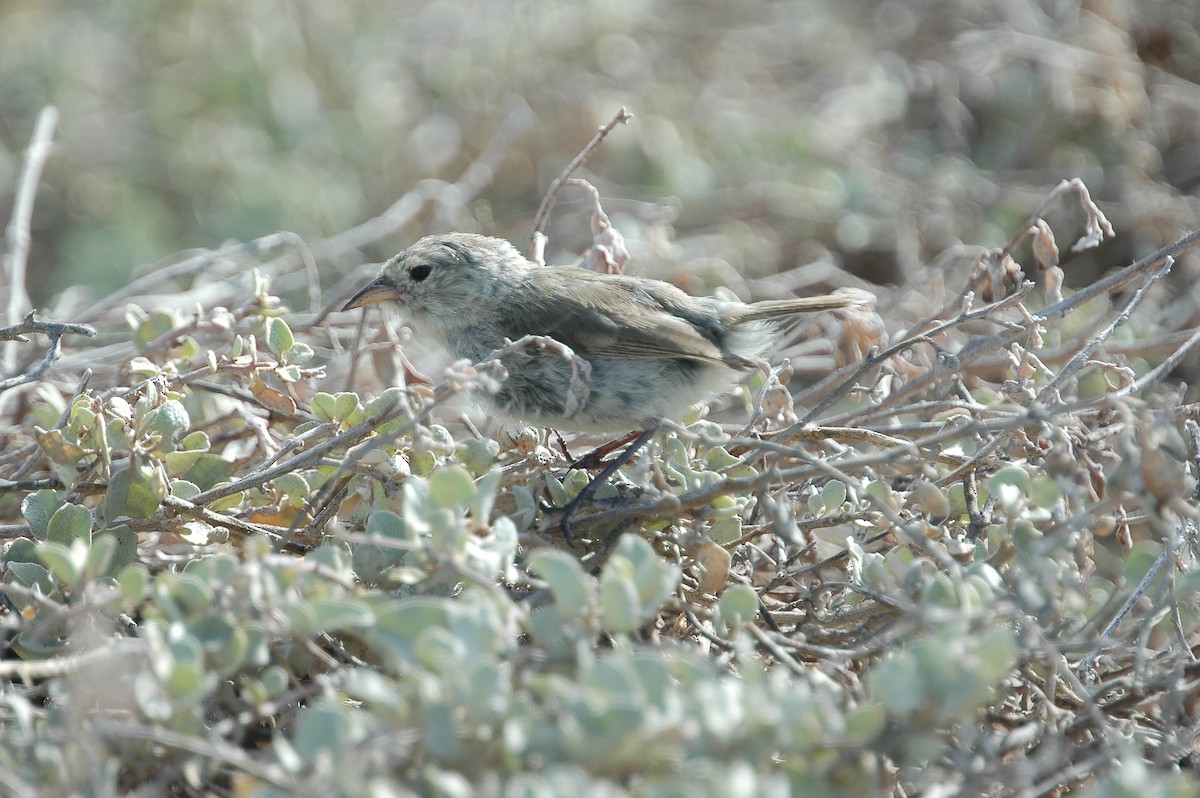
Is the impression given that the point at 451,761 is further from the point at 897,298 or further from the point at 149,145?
the point at 149,145

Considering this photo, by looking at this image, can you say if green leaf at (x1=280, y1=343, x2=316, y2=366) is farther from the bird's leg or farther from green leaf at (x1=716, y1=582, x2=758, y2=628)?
green leaf at (x1=716, y1=582, x2=758, y2=628)

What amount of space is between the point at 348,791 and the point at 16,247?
9.71ft

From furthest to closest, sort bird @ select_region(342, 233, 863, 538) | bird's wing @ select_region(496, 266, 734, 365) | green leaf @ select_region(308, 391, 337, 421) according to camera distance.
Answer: bird's wing @ select_region(496, 266, 734, 365) → bird @ select_region(342, 233, 863, 538) → green leaf @ select_region(308, 391, 337, 421)

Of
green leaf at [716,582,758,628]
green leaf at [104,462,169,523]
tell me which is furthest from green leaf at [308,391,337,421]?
green leaf at [716,582,758,628]

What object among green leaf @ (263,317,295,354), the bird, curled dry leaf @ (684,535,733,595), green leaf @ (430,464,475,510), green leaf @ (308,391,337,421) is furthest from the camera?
the bird

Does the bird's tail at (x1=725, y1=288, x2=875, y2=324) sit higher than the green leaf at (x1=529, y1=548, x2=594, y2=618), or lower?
lower

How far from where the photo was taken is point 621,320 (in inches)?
133

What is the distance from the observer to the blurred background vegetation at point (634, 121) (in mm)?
5500

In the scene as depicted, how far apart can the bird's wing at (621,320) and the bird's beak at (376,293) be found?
1.50 feet

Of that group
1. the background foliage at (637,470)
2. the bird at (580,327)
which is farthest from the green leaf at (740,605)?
the bird at (580,327)

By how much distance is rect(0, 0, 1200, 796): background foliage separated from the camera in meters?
1.74

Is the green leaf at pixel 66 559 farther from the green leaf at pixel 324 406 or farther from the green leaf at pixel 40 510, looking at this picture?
the green leaf at pixel 324 406

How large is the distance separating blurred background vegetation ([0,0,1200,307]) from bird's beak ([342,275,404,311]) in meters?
1.52

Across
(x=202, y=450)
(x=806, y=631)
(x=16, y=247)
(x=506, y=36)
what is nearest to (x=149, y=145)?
(x=506, y=36)
